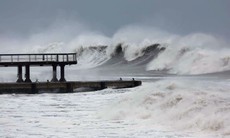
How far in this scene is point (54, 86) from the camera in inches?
1158

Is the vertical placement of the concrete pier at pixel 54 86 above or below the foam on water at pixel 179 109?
above

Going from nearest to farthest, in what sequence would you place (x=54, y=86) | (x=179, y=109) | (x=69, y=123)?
(x=69, y=123) < (x=179, y=109) < (x=54, y=86)

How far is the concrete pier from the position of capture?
2856 centimetres

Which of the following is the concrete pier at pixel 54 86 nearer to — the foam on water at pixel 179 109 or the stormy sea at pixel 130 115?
the stormy sea at pixel 130 115

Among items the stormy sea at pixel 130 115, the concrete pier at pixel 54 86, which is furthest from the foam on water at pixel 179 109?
the concrete pier at pixel 54 86

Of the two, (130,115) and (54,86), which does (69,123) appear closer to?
(130,115)

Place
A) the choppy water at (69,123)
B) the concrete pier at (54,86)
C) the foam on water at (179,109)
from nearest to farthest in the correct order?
the choppy water at (69,123), the foam on water at (179,109), the concrete pier at (54,86)

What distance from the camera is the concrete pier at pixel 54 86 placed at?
93.7 feet

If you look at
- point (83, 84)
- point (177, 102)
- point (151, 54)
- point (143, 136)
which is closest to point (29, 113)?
point (177, 102)

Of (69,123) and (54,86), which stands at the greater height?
(54,86)

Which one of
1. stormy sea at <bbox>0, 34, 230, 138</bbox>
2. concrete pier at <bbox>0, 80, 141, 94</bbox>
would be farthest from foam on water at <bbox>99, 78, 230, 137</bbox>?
concrete pier at <bbox>0, 80, 141, 94</bbox>

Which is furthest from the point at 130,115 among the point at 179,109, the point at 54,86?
the point at 54,86

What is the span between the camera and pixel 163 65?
52.8 meters

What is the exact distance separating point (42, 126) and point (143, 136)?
367 cm
